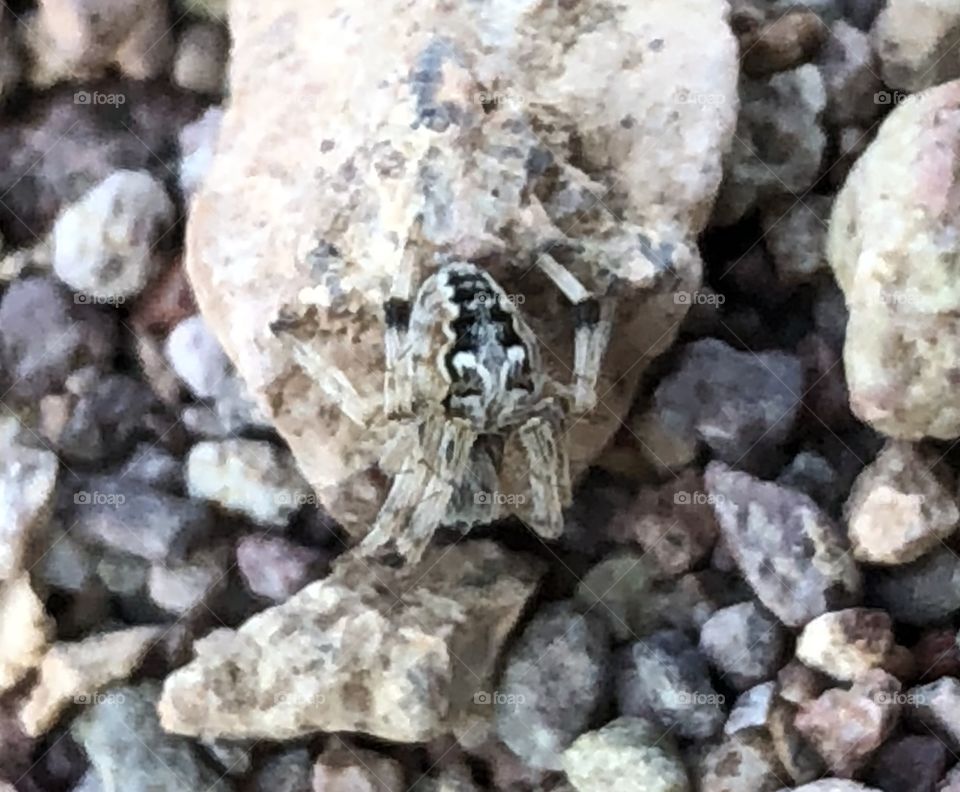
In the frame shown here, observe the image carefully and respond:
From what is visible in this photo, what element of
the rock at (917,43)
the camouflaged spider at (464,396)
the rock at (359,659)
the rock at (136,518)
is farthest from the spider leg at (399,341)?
the rock at (917,43)

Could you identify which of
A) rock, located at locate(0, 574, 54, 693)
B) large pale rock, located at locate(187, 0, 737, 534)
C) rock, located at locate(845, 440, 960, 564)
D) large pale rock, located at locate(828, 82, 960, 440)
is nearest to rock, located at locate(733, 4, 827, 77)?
large pale rock, located at locate(187, 0, 737, 534)

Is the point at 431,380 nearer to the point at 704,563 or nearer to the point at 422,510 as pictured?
the point at 422,510

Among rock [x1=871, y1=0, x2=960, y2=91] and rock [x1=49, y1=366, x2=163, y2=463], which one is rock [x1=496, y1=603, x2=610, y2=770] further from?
rock [x1=871, y1=0, x2=960, y2=91]

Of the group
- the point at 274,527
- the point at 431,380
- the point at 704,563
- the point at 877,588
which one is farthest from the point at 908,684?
the point at 274,527

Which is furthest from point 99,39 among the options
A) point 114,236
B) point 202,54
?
A: point 114,236

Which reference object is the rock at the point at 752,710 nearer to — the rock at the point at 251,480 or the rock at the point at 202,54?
the rock at the point at 251,480
